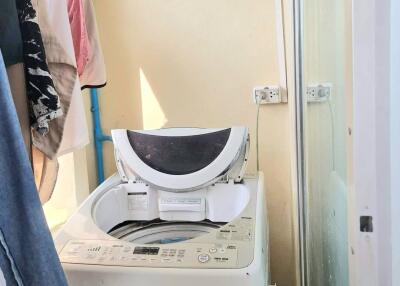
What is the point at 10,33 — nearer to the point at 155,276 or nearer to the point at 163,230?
the point at 155,276

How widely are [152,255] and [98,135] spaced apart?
50.0 inches

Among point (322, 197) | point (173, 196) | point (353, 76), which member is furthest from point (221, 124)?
point (353, 76)

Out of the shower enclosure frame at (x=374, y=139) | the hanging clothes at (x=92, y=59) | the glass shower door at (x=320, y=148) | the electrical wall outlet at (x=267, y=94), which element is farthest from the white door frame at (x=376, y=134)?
the electrical wall outlet at (x=267, y=94)

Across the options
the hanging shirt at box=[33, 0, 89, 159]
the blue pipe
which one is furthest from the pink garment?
the blue pipe

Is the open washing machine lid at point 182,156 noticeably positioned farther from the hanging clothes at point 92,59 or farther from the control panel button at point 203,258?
the control panel button at point 203,258

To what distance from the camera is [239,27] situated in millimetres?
2102

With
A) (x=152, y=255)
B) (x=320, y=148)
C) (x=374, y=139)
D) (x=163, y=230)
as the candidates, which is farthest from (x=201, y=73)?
(x=374, y=139)

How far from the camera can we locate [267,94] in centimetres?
209

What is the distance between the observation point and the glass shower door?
945 millimetres

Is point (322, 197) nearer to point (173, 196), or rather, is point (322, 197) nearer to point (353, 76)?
point (173, 196)

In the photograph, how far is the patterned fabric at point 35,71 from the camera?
3.07 ft

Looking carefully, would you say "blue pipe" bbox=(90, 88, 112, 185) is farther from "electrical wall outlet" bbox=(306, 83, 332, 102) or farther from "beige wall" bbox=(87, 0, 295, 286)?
"electrical wall outlet" bbox=(306, 83, 332, 102)

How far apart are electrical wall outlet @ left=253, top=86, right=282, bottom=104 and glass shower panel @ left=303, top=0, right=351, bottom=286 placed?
21.3 inches

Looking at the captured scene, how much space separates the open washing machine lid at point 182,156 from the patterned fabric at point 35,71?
716 millimetres
